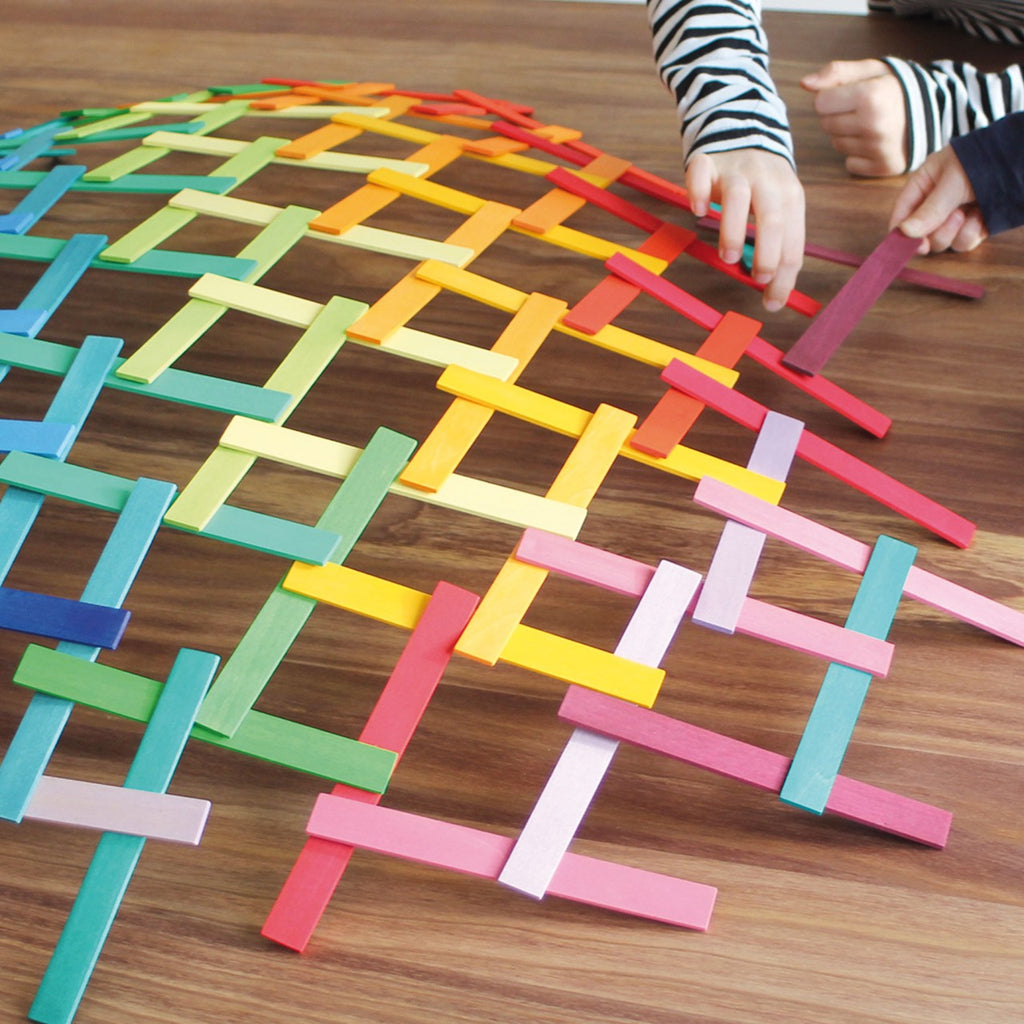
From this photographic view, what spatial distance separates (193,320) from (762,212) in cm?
30

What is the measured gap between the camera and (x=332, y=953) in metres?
0.29

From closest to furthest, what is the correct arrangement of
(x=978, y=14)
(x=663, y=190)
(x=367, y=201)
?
(x=367, y=201) < (x=663, y=190) < (x=978, y=14)

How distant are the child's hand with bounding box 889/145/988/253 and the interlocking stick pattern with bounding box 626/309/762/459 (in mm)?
158

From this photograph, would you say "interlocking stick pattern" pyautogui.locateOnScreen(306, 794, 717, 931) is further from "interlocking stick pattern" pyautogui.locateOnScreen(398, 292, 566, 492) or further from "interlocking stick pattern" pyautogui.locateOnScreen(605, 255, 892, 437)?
"interlocking stick pattern" pyautogui.locateOnScreen(605, 255, 892, 437)

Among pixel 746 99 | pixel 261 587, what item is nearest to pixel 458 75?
pixel 746 99

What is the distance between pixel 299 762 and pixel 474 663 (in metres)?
0.09

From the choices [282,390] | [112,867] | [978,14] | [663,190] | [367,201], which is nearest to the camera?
[112,867]

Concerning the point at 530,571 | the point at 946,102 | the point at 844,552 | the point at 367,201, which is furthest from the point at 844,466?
the point at 946,102

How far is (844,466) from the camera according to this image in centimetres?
44

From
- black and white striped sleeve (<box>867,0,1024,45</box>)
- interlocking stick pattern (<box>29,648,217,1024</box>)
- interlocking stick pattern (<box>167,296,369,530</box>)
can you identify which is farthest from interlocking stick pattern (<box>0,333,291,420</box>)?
black and white striped sleeve (<box>867,0,1024,45</box>)

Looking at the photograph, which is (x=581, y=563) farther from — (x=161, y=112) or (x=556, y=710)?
(x=161, y=112)

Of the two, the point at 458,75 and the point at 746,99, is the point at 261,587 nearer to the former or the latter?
the point at 746,99

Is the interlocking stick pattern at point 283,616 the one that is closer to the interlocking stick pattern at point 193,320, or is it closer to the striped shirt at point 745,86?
the interlocking stick pattern at point 193,320

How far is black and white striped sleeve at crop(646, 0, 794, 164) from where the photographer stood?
0.59 m
